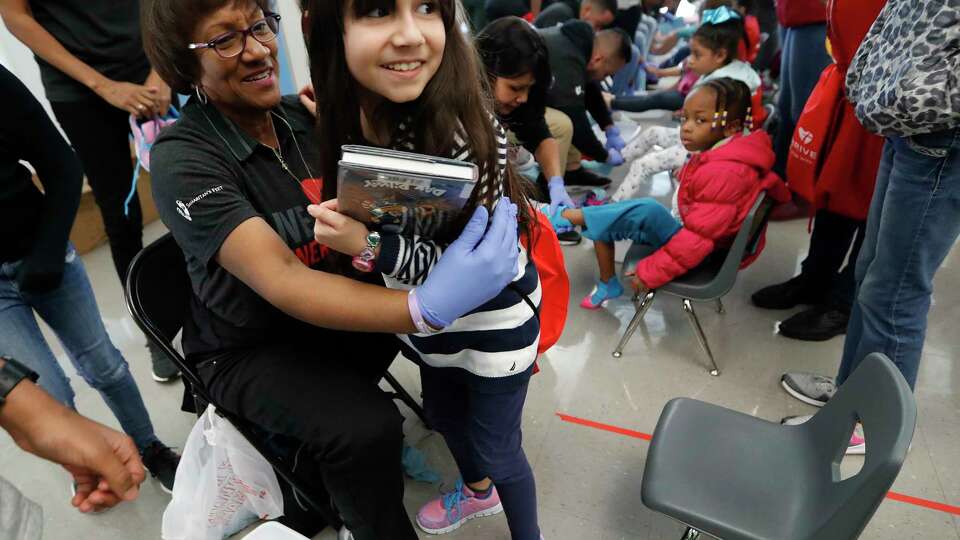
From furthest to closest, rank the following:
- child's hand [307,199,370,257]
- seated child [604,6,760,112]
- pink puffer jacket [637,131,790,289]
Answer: seated child [604,6,760,112] < pink puffer jacket [637,131,790,289] < child's hand [307,199,370,257]

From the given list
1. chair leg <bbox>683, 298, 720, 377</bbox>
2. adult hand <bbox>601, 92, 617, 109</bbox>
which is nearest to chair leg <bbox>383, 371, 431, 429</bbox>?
chair leg <bbox>683, 298, 720, 377</bbox>

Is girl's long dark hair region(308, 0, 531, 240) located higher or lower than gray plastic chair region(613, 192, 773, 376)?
higher

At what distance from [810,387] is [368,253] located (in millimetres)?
1522

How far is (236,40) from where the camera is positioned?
887mm

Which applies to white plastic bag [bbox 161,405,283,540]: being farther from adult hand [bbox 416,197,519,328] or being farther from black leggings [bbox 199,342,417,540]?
adult hand [bbox 416,197,519,328]

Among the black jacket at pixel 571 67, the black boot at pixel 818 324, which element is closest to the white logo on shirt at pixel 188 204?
the black boot at pixel 818 324

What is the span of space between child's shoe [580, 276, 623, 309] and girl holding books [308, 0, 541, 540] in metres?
1.19

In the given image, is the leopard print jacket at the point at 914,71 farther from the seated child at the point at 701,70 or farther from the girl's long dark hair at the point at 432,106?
the seated child at the point at 701,70

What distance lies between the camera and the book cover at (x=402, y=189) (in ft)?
2.18

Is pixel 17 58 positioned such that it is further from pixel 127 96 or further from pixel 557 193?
pixel 557 193

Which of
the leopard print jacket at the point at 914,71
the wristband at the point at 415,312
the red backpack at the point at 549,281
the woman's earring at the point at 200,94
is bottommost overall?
the red backpack at the point at 549,281

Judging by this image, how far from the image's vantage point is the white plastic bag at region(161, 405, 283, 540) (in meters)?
1.11

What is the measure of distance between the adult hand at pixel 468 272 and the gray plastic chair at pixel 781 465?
0.56 meters

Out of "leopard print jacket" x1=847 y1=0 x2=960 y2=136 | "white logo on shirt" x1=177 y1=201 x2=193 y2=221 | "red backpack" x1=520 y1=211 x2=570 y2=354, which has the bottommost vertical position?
"red backpack" x1=520 y1=211 x2=570 y2=354
